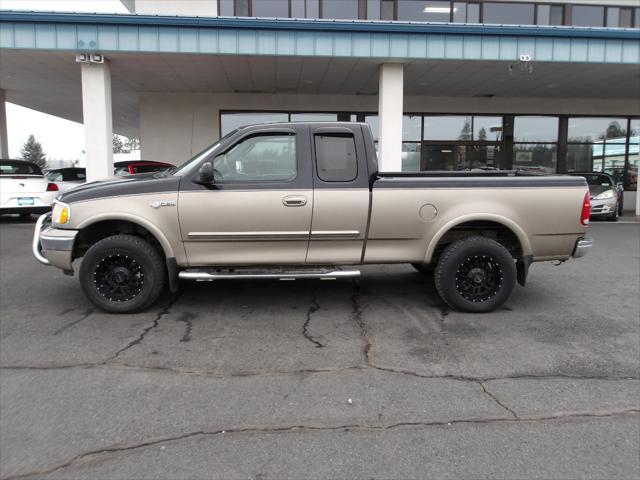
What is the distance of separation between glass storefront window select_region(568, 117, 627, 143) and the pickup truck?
1538 centimetres

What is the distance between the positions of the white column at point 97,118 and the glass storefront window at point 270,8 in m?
6.02

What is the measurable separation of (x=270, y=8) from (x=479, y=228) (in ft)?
44.3

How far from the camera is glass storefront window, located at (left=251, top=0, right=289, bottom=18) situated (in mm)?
16516

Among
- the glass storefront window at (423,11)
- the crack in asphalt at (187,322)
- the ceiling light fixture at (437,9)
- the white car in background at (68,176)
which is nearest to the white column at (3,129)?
the white car in background at (68,176)

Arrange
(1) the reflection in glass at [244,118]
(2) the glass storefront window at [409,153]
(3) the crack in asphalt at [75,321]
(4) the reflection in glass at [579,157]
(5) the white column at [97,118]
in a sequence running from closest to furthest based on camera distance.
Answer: (3) the crack in asphalt at [75,321] < (5) the white column at [97,118] < (1) the reflection in glass at [244,118] < (2) the glass storefront window at [409,153] < (4) the reflection in glass at [579,157]

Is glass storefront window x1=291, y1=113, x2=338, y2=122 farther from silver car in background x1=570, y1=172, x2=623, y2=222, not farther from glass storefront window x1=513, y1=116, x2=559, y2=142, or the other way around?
silver car in background x1=570, y1=172, x2=623, y2=222

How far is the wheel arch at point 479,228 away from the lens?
17.8 feet

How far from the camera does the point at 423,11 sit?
17.2 m

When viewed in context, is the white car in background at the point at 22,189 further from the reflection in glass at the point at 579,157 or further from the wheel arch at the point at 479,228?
the reflection in glass at the point at 579,157

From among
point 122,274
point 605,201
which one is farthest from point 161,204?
point 605,201

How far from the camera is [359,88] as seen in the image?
Result: 53.2 ft

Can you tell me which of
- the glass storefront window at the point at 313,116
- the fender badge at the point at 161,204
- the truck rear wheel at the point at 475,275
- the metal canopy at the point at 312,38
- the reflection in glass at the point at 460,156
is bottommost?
the truck rear wheel at the point at 475,275

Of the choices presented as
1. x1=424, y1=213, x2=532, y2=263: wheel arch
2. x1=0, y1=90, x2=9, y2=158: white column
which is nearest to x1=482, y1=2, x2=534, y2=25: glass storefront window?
x1=424, y1=213, x2=532, y2=263: wheel arch

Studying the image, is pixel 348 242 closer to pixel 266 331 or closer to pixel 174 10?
pixel 266 331
